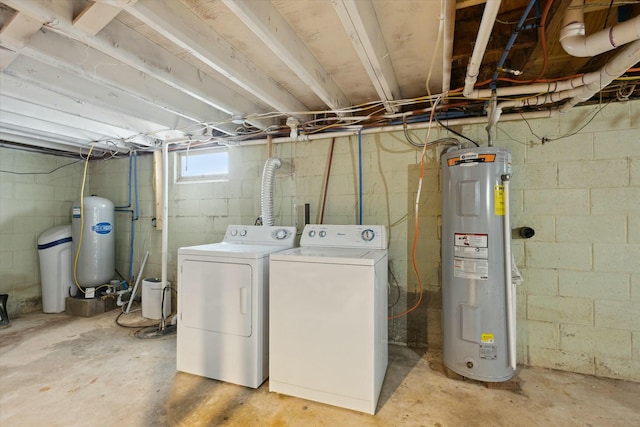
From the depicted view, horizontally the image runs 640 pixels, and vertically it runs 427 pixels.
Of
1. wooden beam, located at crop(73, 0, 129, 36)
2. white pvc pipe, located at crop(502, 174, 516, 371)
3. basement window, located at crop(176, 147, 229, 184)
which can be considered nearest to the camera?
wooden beam, located at crop(73, 0, 129, 36)

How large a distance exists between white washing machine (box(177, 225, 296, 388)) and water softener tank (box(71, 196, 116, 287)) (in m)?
2.09

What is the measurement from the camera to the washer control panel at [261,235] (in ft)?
8.11

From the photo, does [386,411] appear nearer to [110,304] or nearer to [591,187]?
[591,187]

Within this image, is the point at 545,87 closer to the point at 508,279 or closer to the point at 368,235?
the point at 508,279

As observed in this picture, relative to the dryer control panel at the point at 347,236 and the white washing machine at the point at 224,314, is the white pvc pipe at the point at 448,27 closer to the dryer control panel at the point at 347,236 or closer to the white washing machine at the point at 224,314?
the dryer control panel at the point at 347,236

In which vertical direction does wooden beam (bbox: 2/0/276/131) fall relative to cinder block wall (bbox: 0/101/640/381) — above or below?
above

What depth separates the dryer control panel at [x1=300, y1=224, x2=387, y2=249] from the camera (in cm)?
219

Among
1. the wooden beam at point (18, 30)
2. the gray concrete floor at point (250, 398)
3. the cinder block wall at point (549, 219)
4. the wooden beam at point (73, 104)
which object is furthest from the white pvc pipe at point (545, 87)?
the wooden beam at point (73, 104)

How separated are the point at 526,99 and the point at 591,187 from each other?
0.81m

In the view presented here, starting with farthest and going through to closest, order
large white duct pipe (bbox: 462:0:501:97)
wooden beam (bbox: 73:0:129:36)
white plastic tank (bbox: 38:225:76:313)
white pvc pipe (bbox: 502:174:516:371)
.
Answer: white plastic tank (bbox: 38:225:76:313), white pvc pipe (bbox: 502:174:516:371), wooden beam (bbox: 73:0:129:36), large white duct pipe (bbox: 462:0:501:97)

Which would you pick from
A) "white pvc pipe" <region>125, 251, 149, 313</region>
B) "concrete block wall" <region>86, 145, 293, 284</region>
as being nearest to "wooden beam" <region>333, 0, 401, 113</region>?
"concrete block wall" <region>86, 145, 293, 284</region>

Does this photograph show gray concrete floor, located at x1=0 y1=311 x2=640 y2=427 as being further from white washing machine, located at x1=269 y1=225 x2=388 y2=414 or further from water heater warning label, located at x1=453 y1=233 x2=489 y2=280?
water heater warning label, located at x1=453 y1=233 x2=489 y2=280

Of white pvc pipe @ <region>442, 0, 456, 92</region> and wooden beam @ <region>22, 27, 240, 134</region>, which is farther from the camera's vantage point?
wooden beam @ <region>22, 27, 240, 134</region>

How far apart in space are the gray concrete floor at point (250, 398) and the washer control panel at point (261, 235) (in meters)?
1.06
